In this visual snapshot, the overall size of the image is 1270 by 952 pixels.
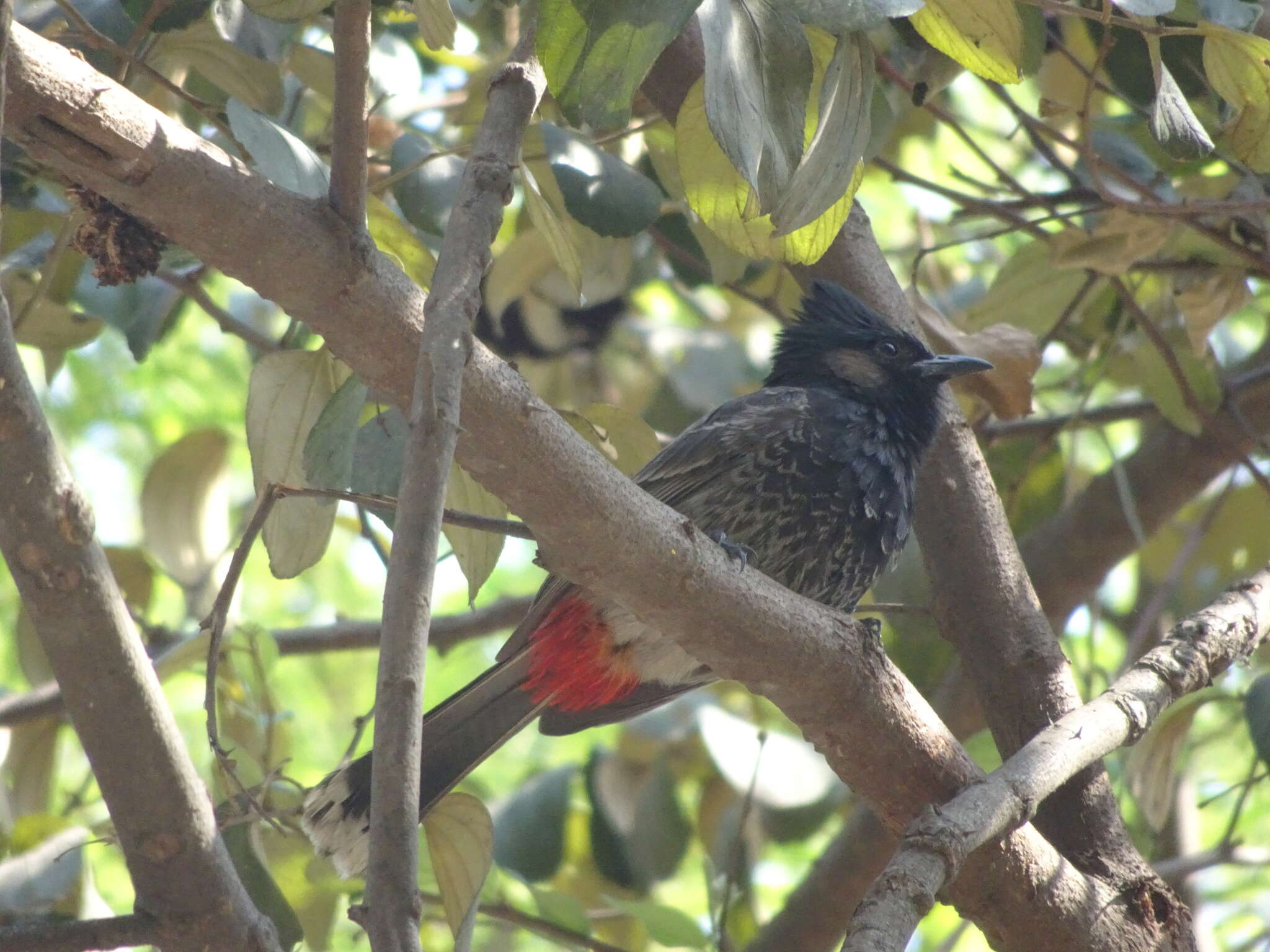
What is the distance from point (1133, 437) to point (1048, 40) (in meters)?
3.56

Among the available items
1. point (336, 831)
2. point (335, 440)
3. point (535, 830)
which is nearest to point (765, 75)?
point (335, 440)

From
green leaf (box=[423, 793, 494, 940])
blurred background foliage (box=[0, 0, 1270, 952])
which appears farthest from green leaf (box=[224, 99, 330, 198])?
green leaf (box=[423, 793, 494, 940])

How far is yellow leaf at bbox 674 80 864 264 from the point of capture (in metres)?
2.24

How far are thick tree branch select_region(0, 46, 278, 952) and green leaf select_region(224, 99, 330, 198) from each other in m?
0.52

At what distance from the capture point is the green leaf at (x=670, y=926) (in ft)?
10.1

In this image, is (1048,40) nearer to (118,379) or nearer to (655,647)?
(655,647)

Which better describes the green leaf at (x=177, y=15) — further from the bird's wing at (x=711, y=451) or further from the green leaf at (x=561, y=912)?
the green leaf at (x=561, y=912)

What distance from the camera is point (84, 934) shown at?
6.56 feet

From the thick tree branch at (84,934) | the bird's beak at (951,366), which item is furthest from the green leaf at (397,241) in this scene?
the bird's beak at (951,366)

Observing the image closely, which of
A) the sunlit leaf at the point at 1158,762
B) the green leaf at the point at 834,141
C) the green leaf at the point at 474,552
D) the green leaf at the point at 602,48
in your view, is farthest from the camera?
the sunlit leaf at the point at 1158,762

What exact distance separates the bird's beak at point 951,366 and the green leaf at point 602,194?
0.88m

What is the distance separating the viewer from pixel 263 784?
2.49 meters

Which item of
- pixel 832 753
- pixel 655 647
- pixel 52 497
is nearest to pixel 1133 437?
pixel 655 647

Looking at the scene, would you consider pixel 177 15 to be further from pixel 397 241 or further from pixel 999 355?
pixel 999 355
